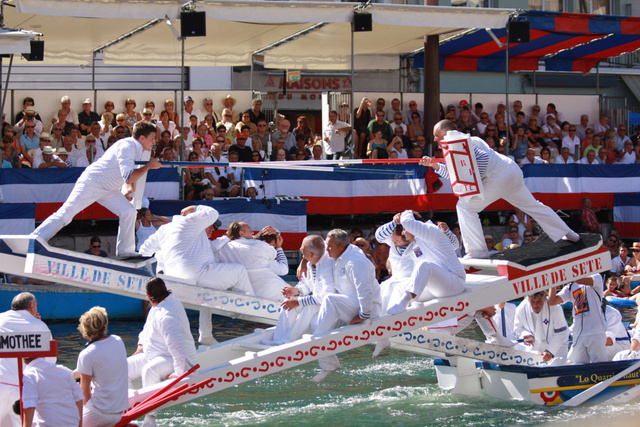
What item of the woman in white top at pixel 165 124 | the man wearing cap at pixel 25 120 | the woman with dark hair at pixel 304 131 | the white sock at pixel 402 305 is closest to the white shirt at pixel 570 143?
the woman with dark hair at pixel 304 131

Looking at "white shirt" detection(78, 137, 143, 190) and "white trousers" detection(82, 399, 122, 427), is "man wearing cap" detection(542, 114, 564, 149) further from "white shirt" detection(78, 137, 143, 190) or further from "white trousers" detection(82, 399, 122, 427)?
"white trousers" detection(82, 399, 122, 427)

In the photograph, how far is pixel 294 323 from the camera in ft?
32.7

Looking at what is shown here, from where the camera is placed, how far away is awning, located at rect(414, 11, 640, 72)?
19.3 m

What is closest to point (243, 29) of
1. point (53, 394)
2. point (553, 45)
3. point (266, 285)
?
point (553, 45)

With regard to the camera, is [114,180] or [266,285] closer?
[114,180]

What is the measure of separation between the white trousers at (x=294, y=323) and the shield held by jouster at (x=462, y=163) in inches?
80.1

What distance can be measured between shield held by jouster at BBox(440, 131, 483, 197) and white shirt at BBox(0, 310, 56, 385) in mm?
4548

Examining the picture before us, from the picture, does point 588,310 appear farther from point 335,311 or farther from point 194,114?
point 194,114

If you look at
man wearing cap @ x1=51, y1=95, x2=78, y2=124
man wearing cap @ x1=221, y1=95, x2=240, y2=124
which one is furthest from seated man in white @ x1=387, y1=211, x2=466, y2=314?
man wearing cap @ x1=221, y1=95, x2=240, y2=124

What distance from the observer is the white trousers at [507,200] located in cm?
973

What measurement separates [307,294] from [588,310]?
330 centimetres

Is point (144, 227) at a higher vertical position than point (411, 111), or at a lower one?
lower

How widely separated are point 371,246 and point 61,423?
10.2m

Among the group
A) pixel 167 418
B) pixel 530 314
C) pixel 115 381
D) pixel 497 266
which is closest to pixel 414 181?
pixel 530 314
